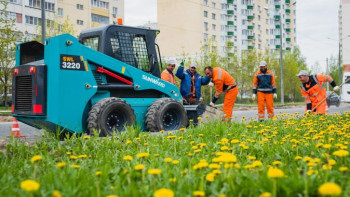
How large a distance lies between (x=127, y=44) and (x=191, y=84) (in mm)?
2957

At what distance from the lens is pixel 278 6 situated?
82.6 m

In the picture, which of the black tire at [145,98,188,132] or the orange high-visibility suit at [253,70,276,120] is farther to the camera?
the orange high-visibility suit at [253,70,276,120]

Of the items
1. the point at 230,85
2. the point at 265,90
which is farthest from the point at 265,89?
the point at 230,85

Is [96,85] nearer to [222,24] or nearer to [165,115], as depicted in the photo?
[165,115]

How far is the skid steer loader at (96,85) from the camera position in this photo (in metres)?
6.52

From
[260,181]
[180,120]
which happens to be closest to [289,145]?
[260,181]

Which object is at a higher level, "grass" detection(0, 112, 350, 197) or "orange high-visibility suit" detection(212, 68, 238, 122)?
"orange high-visibility suit" detection(212, 68, 238, 122)

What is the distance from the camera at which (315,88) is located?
10336 mm

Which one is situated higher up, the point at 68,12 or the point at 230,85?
the point at 68,12

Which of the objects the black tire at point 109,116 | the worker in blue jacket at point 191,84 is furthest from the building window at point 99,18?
the black tire at point 109,116

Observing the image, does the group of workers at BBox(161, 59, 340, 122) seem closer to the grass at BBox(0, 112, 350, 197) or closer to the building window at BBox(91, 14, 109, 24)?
the grass at BBox(0, 112, 350, 197)

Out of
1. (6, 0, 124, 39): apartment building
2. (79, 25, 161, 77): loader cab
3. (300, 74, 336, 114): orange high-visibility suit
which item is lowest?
(300, 74, 336, 114): orange high-visibility suit

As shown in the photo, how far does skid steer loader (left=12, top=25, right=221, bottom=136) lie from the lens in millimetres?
6523

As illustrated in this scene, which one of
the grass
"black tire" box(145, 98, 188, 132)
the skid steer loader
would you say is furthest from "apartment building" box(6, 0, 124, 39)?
the grass
